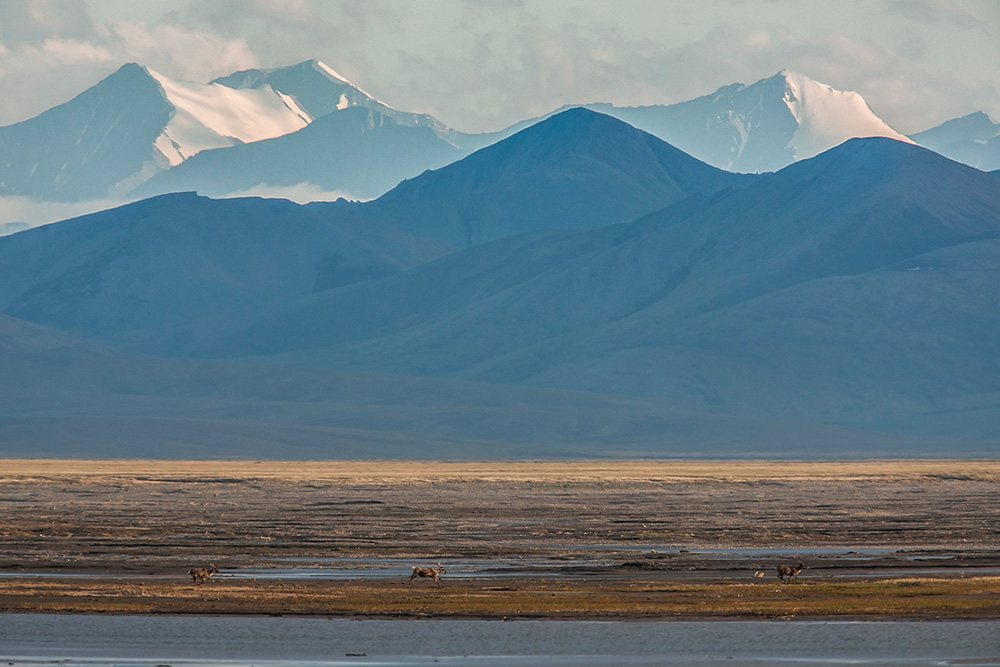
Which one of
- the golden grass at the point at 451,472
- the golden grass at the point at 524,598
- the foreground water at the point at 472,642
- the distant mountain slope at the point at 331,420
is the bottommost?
the foreground water at the point at 472,642

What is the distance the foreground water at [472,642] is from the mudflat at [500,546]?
3.10 feet

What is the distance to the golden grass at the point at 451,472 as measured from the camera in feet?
266

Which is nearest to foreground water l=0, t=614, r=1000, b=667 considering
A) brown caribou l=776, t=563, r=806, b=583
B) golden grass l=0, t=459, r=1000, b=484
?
brown caribou l=776, t=563, r=806, b=583

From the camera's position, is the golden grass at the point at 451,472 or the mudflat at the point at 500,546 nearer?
the mudflat at the point at 500,546

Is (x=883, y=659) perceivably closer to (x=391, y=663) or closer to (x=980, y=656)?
(x=980, y=656)

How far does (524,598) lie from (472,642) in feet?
12.8

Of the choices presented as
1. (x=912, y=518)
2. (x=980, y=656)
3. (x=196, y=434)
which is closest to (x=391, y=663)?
(x=980, y=656)

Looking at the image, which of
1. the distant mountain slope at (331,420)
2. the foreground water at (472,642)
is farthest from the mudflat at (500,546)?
the distant mountain slope at (331,420)

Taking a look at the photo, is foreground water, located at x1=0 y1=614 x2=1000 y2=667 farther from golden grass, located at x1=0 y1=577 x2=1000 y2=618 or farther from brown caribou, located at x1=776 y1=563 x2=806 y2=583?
brown caribou, located at x1=776 y1=563 x2=806 y2=583

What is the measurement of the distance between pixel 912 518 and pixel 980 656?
30046 millimetres

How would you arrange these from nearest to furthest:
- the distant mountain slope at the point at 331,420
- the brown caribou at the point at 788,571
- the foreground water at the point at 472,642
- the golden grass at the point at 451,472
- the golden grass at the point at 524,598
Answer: the foreground water at the point at 472,642 < the golden grass at the point at 524,598 < the brown caribou at the point at 788,571 < the golden grass at the point at 451,472 < the distant mountain slope at the point at 331,420

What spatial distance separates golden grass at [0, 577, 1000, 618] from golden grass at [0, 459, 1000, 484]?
48.1 m

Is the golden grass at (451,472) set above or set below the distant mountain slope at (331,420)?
below

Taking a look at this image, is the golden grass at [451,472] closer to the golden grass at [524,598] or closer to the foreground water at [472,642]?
the golden grass at [524,598]
